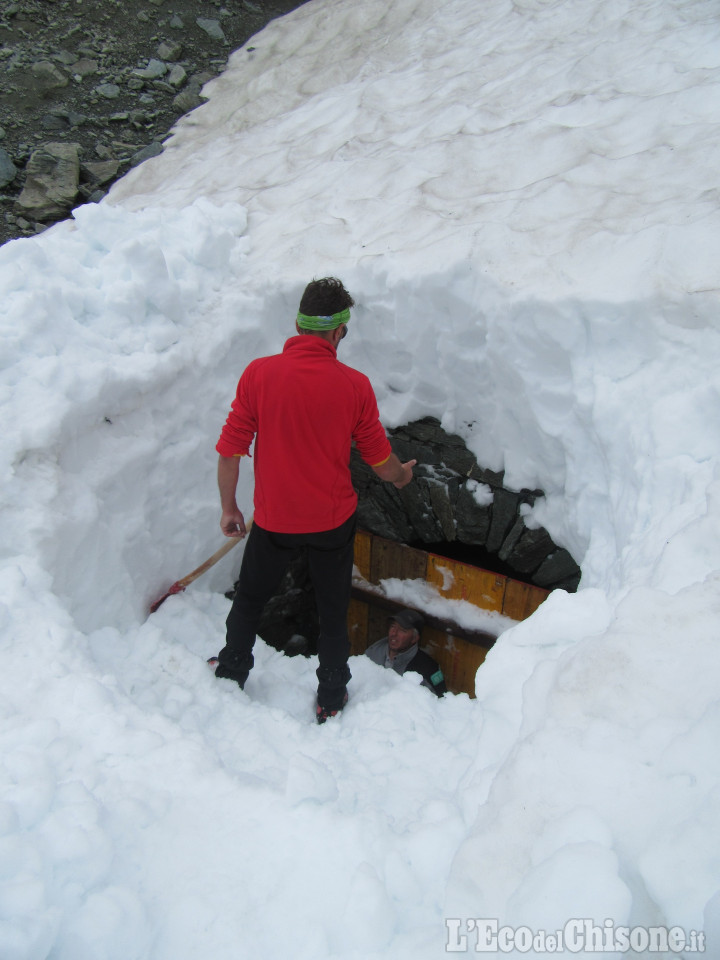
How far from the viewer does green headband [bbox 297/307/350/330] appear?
2.28 meters

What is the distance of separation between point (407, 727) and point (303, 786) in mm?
686

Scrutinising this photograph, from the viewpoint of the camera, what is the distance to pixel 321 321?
89.6 inches

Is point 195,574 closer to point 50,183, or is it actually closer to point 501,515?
point 501,515

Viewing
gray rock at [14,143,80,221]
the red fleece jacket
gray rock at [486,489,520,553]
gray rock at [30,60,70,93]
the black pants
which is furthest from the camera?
A: gray rock at [30,60,70,93]

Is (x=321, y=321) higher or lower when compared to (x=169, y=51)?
lower

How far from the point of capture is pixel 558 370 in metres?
2.71

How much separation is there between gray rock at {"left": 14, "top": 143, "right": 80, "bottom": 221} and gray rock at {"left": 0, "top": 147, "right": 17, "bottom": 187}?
92 mm

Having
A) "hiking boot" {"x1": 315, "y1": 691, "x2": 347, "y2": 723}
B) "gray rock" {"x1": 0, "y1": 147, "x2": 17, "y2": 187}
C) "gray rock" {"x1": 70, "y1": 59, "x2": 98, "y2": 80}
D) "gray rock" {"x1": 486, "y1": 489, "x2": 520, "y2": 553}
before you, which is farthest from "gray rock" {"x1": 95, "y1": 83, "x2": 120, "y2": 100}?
"hiking boot" {"x1": 315, "y1": 691, "x2": 347, "y2": 723}

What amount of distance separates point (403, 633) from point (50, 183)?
3.80m

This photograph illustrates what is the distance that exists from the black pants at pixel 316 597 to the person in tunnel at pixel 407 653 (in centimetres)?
116

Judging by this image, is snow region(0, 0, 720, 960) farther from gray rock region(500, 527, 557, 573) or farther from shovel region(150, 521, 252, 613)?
gray rock region(500, 527, 557, 573)

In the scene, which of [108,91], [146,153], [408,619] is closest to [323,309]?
[408,619]

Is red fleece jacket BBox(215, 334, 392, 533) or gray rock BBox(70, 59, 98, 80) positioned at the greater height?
gray rock BBox(70, 59, 98, 80)

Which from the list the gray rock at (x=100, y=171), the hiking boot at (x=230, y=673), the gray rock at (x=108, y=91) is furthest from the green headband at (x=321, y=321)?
the gray rock at (x=108, y=91)
